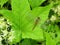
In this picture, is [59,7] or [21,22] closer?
[21,22]

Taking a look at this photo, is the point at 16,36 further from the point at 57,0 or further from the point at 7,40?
the point at 57,0

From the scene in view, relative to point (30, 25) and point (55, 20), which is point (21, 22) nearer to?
point (30, 25)

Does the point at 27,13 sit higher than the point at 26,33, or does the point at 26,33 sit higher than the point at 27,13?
the point at 27,13

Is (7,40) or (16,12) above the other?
(16,12)

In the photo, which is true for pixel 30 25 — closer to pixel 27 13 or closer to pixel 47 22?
pixel 27 13

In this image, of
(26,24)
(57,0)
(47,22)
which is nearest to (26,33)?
(26,24)

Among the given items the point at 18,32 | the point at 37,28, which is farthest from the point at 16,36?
the point at 37,28

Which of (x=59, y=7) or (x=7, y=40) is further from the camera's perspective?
(x=59, y=7)
